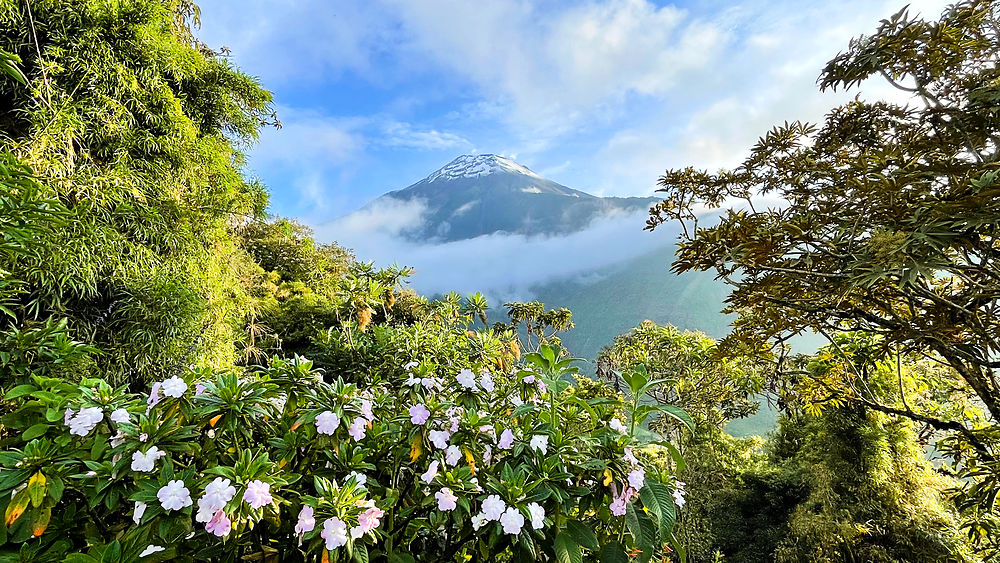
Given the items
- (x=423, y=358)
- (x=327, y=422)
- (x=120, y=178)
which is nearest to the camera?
(x=327, y=422)

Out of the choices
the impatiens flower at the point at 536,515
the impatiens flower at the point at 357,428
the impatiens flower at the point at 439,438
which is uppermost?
the impatiens flower at the point at 439,438

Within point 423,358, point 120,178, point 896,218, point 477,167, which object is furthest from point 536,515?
point 477,167

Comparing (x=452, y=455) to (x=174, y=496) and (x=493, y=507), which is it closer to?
(x=493, y=507)

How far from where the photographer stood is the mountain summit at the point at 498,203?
76.2 meters

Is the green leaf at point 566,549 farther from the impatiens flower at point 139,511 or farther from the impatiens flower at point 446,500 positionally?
the impatiens flower at point 139,511

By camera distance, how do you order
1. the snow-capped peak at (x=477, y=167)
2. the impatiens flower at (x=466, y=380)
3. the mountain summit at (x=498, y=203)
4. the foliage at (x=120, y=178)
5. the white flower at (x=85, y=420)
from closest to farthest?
1. the white flower at (x=85, y=420)
2. the impatiens flower at (x=466, y=380)
3. the foliage at (x=120, y=178)
4. the mountain summit at (x=498, y=203)
5. the snow-capped peak at (x=477, y=167)

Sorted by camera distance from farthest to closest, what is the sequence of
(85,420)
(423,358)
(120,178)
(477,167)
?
(477,167)
(423,358)
(120,178)
(85,420)

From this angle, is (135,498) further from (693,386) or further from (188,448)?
(693,386)

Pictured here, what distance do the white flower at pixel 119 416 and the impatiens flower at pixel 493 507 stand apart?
787 mm

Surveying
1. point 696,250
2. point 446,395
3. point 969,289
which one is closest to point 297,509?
point 446,395

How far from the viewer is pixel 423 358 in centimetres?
276

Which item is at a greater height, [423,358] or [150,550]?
[423,358]

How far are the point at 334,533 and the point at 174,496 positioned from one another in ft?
0.98

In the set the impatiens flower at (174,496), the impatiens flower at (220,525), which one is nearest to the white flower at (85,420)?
the impatiens flower at (174,496)
